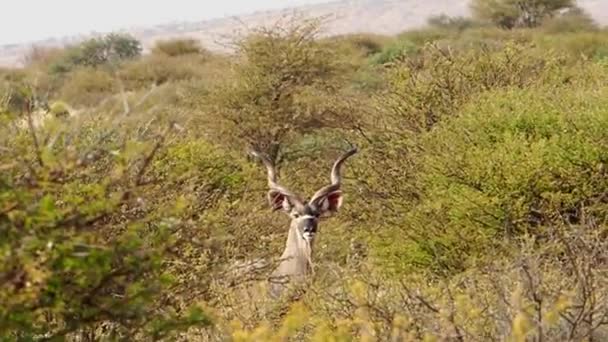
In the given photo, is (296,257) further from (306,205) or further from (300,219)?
(306,205)

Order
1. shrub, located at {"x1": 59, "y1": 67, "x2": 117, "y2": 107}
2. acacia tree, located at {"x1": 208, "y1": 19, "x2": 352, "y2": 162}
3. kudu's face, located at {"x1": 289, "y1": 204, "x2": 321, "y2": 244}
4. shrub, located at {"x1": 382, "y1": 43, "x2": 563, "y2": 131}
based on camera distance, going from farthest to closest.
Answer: shrub, located at {"x1": 59, "y1": 67, "x2": 117, "y2": 107} < acacia tree, located at {"x1": 208, "y1": 19, "x2": 352, "y2": 162} < shrub, located at {"x1": 382, "y1": 43, "x2": 563, "y2": 131} < kudu's face, located at {"x1": 289, "y1": 204, "x2": 321, "y2": 244}

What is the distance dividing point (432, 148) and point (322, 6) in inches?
4416

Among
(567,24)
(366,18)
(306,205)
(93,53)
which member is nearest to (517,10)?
(567,24)

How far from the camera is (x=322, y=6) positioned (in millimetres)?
126500

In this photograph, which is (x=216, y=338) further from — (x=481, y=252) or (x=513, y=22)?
(x=513, y=22)

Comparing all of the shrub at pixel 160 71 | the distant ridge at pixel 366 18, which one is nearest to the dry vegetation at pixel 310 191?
the shrub at pixel 160 71

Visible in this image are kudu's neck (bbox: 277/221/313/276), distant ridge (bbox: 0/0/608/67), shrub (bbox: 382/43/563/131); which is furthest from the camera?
distant ridge (bbox: 0/0/608/67)

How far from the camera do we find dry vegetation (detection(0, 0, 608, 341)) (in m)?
4.37

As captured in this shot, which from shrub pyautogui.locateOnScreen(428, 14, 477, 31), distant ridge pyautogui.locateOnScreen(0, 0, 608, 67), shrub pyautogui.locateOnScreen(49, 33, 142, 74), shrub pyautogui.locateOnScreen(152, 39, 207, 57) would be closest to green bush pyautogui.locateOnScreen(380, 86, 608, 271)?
shrub pyautogui.locateOnScreen(49, 33, 142, 74)

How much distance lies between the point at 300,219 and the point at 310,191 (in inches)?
243

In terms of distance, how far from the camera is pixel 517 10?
5588 centimetres

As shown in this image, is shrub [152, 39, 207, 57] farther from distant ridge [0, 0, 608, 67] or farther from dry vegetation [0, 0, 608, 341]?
distant ridge [0, 0, 608, 67]

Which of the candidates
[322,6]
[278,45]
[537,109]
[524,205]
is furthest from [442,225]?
[322,6]

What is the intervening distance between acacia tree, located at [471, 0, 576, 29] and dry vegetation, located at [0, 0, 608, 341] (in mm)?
25339
